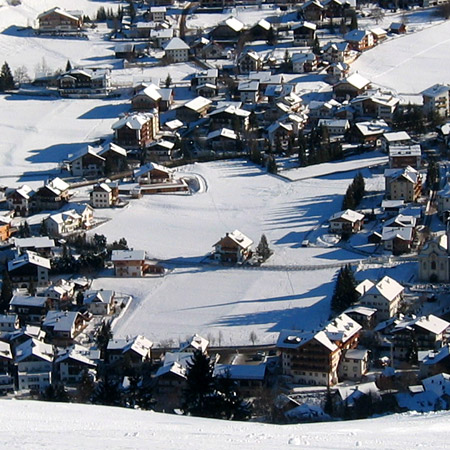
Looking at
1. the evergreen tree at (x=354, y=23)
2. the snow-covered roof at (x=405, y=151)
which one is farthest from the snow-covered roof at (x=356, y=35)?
the snow-covered roof at (x=405, y=151)

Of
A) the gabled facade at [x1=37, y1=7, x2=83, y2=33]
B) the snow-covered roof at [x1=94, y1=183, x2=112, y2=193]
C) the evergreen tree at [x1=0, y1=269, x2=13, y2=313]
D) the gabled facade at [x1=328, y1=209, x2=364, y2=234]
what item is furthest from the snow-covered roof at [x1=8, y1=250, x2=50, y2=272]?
the gabled facade at [x1=37, y1=7, x2=83, y2=33]

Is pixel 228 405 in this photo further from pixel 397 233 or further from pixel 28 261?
pixel 397 233

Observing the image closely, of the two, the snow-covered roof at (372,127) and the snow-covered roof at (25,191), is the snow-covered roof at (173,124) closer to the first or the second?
the snow-covered roof at (372,127)

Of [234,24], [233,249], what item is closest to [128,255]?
[233,249]

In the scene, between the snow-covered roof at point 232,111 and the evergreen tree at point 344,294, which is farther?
the snow-covered roof at point 232,111

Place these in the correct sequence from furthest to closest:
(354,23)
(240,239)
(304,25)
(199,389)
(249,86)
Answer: (354,23), (304,25), (249,86), (240,239), (199,389)

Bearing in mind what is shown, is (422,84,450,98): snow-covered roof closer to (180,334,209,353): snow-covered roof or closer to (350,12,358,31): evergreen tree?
(350,12,358,31): evergreen tree
